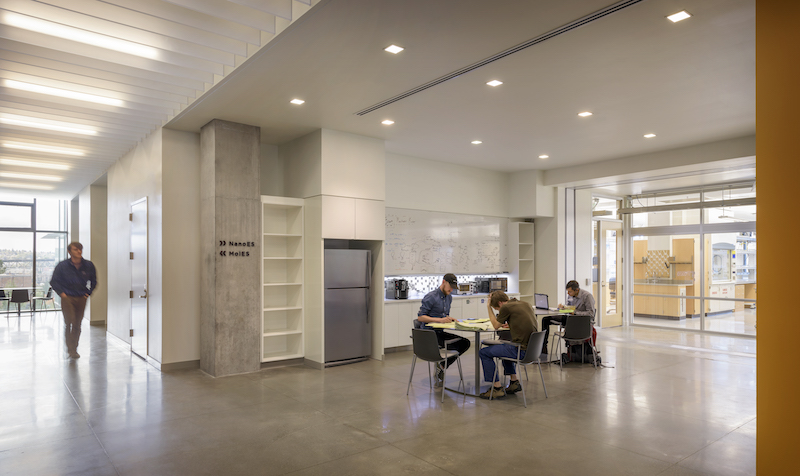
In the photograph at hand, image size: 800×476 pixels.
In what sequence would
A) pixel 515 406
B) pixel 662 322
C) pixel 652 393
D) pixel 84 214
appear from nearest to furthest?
pixel 515 406 → pixel 652 393 → pixel 662 322 → pixel 84 214

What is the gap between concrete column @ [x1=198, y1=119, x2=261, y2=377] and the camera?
672 centimetres

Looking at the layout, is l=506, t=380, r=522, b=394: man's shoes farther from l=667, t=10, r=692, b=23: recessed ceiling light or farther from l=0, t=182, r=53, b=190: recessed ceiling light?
l=0, t=182, r=53, b=190: recessed ceiling light

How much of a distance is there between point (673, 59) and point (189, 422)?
19.2 feet

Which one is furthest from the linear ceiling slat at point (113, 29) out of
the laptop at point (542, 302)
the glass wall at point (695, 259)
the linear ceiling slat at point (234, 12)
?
the glass wall at point (695, 259)

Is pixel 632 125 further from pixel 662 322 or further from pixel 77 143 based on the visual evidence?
pixel 77 143

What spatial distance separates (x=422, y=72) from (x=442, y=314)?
119 inches

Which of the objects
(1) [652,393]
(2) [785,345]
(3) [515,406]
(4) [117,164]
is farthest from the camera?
(4) [117,164]

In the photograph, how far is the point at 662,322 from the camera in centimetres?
1168

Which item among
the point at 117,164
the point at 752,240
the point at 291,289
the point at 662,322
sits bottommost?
the point at 662,322

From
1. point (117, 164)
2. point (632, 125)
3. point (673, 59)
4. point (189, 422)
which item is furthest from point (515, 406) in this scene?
point (117, 164)

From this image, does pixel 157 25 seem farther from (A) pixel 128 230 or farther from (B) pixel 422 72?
(A) pixel 128 230

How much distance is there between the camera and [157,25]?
430 cm

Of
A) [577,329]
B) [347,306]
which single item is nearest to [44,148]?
[347,306]

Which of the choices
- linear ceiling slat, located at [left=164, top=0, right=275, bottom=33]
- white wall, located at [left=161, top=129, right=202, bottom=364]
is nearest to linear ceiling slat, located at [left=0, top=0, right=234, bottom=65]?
linear ceiling slat, located at [left=164, top=0, right=275, bottom=33]
